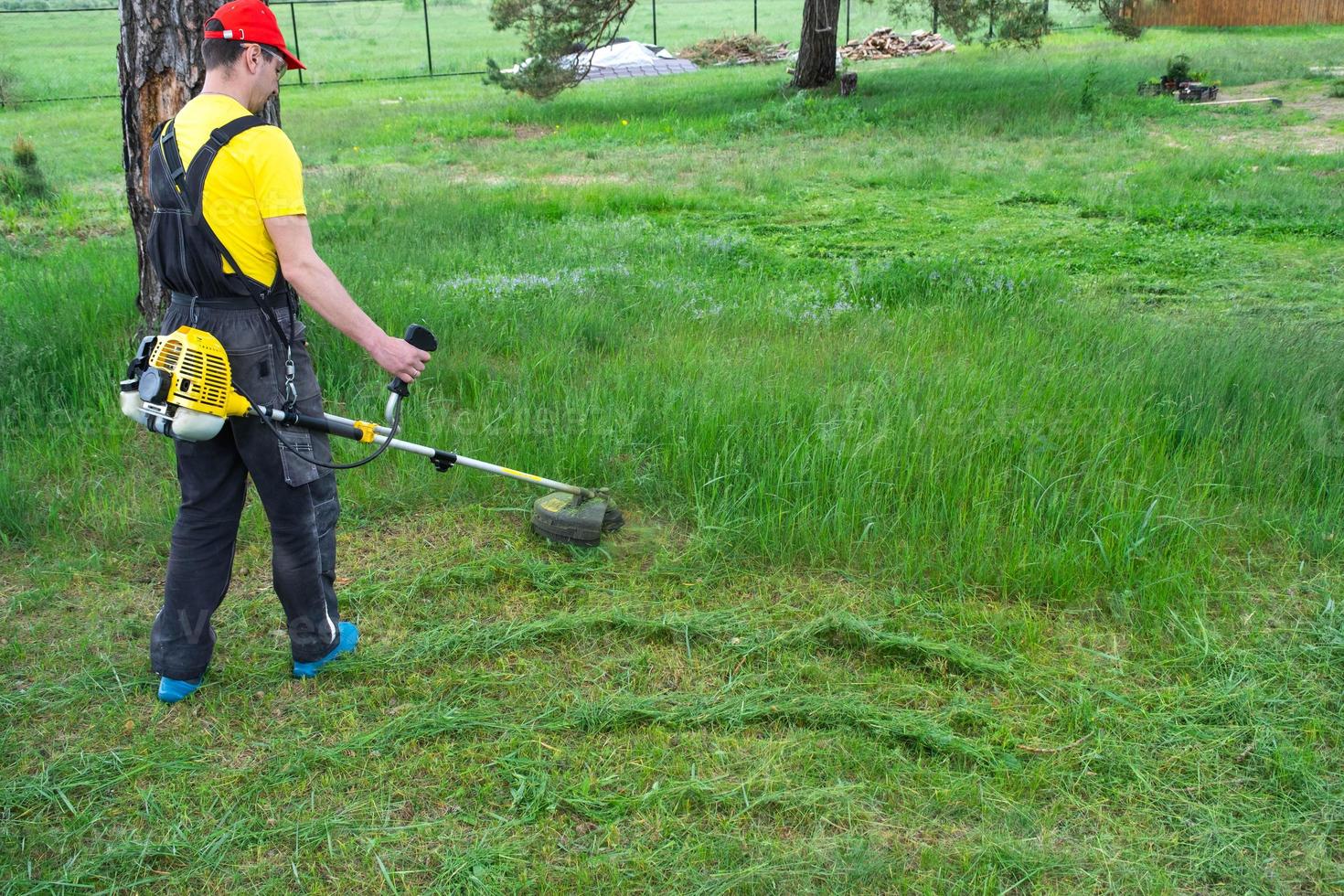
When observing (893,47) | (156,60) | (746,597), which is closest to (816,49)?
(893,47)

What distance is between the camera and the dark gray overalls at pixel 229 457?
3.30 meters

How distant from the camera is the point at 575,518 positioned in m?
4.59

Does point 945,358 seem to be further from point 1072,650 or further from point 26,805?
point 26,805

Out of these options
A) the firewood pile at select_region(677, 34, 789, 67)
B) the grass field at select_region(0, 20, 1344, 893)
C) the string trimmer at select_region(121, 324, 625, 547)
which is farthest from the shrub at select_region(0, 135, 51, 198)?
the firewood pile at select_region(677, 34, 789, 67)

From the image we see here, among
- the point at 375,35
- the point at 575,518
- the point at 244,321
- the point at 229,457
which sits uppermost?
the point at 375,35

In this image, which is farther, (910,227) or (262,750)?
(910,227)

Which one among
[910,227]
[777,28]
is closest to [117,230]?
[910,227]

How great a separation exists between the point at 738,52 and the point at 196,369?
2754 cm

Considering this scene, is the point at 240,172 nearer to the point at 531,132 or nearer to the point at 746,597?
A: the point at 746,597

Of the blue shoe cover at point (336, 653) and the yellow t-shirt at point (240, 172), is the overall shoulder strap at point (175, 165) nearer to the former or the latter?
the yellow t-shirt at point (240, 172)

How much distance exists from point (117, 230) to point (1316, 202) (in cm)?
1117

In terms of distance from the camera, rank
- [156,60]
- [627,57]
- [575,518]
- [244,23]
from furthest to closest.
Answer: [627,57], [156,60], [575,518], [244,23]

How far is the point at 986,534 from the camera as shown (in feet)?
14.5

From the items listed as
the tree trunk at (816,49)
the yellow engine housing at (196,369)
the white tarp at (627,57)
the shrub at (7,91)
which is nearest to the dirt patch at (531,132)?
the tree trunk at (816,49)
